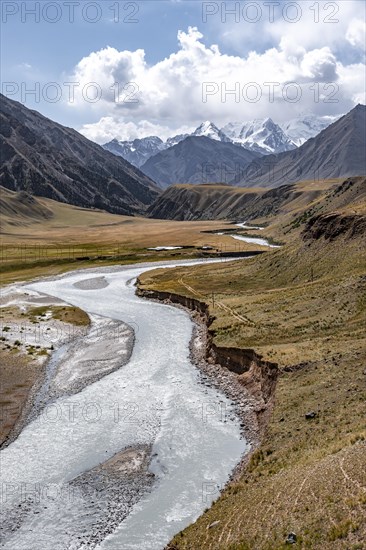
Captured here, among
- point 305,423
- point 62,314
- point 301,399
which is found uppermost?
point 301,399

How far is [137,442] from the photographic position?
39.3 meters

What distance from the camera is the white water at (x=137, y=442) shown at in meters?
29.2

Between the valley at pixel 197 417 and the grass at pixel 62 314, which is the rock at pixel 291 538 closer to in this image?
the valley at pixel 197 417

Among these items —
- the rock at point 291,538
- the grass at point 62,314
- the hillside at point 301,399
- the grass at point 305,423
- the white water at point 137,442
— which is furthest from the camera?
the grass at point 62,314

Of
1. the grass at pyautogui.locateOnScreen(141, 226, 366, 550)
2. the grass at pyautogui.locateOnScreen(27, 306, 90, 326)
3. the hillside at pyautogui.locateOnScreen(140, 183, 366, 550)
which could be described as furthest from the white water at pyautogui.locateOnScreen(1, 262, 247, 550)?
the grass at pyautogui.locateOnScreen(27, 306, 90, 326)

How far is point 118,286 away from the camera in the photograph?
11631 centimetres

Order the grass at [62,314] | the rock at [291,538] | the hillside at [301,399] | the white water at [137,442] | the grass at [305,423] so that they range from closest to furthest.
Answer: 1. the rock at [291,538]
2. the grass at [305,423]
3. the hillside at [301,399]
4. the white water at [137,442]
5. the grass at [62,314]

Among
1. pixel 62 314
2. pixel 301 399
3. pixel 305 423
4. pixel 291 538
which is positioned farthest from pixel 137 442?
pixel 62 314

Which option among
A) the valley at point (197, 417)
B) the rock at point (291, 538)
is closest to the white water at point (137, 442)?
the valley at point (197, 417)

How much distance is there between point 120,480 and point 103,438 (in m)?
6.22

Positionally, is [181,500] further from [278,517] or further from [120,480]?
[278,517]

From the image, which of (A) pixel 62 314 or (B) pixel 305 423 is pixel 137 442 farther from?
(A) pixel 62 314

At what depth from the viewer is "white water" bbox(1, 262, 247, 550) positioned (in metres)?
29.2

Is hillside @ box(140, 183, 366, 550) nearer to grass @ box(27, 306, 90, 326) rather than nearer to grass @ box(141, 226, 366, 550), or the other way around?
grass @ box(141, 226, 366, 550)
